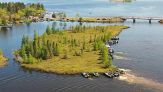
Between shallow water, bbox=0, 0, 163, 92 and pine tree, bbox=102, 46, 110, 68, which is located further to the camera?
pine tree, bbox=102, 46, 110, 68

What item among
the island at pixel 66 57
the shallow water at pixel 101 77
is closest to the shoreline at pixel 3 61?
the shallow water at pixel 101 77

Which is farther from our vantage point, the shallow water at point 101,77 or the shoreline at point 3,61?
the shoreline at point 3,61

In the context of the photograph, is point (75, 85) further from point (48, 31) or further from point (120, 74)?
point (48, 31)

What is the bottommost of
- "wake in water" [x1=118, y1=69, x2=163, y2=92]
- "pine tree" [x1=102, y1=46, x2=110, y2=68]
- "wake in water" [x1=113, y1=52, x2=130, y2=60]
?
"wake in water" [x1=118, y1=69, x2=163, y2=92]

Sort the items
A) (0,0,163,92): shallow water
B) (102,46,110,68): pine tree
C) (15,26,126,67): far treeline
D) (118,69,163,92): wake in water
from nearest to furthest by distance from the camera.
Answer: (0,0,163,92): shallow water → (118,69,163,92): wake in water → (102,46,110,68): pine tree → (15,26,126,67): far treeline

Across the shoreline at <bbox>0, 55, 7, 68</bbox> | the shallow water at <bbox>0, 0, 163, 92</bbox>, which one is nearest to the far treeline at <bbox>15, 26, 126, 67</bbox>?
the shallow water at <bbox>0, 0, 163, 92</bbox>

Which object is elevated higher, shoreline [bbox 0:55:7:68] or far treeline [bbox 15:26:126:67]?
far treeline [bbox 15:26:126:67]

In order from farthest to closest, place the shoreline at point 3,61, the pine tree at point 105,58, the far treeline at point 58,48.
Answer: the far treeline at point 58,48
the shoreline at point 3,61
the pine tree at point 105,58

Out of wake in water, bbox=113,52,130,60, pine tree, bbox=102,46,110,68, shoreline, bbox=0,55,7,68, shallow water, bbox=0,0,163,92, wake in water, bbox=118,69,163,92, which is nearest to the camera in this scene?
shallow water, bbox=0,0,163,92

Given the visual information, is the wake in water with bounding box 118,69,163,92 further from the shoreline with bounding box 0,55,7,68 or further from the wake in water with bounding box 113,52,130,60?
the shoreline with bounding box 0,55,7,68

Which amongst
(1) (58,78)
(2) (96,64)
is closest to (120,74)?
(2) (96,64)

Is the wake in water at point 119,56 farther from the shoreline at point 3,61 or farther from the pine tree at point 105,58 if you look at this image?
the shoreline at point 3,61
